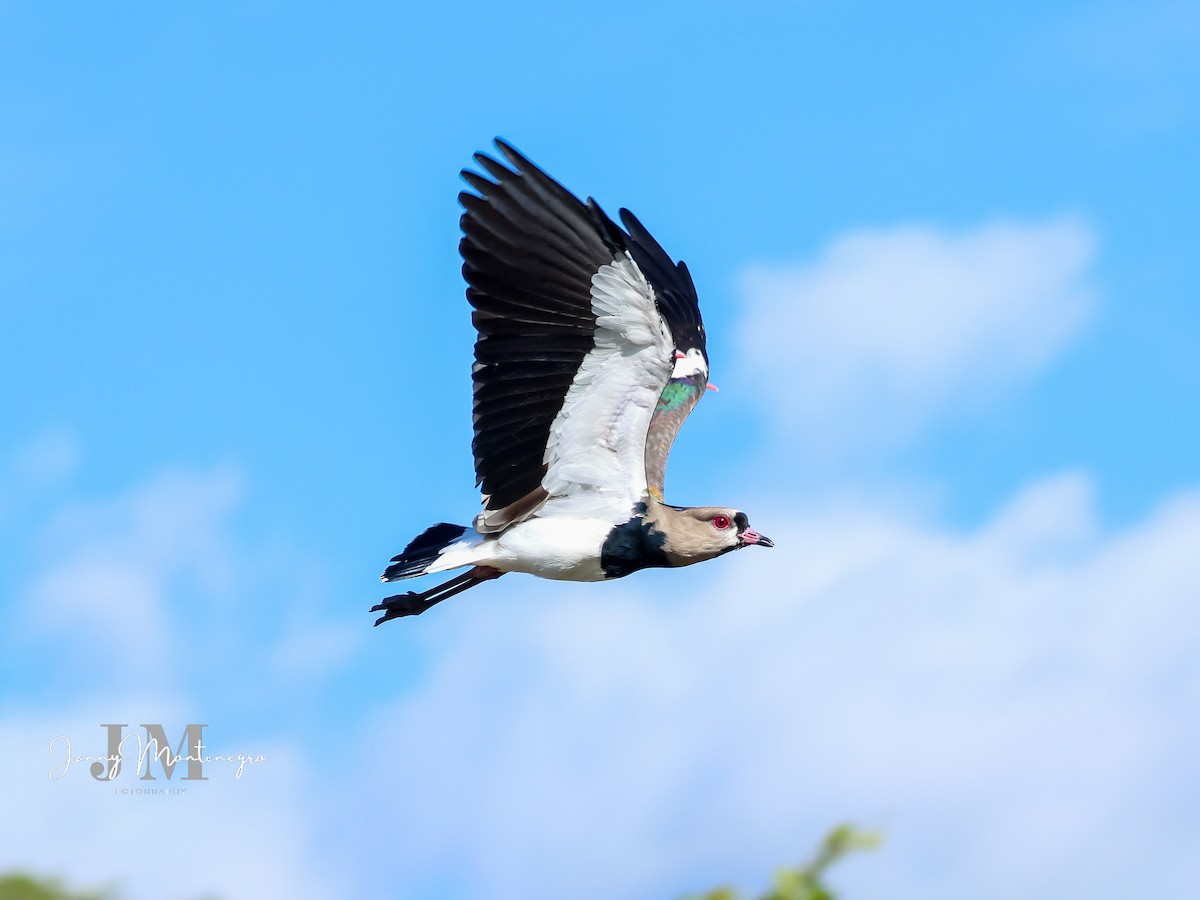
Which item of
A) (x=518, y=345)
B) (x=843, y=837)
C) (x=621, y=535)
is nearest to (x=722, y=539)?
(x=621, y=535)

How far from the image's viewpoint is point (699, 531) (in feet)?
38.4

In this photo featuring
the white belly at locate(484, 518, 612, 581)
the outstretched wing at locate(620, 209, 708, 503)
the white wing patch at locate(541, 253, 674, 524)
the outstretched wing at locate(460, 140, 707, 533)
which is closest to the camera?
the outstretched wing at locate(460, 140, 707, 533)

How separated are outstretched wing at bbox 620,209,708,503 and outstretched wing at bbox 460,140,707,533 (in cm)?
124

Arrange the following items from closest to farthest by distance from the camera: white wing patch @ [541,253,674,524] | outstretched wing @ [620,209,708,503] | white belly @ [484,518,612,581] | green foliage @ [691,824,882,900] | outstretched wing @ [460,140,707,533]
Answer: green foliage @ [691,824,882,900] < outstretched wing @ [460,140,707,533] < white wing patch @ [541,253,674,524] < white belly @ [484,518,612,581] < outstretched wing @ [620,209,708,503]

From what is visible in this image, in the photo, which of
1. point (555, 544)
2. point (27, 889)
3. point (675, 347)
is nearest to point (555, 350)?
point (555, 544)

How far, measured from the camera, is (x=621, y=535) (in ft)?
37.4

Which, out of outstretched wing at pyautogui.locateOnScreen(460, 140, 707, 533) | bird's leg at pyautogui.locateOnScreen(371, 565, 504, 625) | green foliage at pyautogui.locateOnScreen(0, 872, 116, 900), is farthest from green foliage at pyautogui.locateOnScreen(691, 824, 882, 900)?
bird's leg at pyautogui.locateOnScreen(371, 565, 504, 625)

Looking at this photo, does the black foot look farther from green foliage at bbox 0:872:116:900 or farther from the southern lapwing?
green foliage at bbox 0:872:116:900

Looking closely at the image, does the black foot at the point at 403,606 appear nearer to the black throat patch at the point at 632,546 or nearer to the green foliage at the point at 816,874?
the black throat patch at the point at 632,546

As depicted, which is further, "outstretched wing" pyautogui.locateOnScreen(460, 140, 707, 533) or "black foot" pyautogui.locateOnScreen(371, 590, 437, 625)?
"black foot" pyautogui.locateOnScreen(371, 590, 437, 625)

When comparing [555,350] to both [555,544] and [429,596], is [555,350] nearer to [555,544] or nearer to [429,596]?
[555,544]

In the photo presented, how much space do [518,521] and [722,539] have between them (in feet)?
5.37

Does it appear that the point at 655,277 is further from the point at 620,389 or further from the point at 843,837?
the point at 843,837

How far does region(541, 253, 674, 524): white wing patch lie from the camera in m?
10.7
